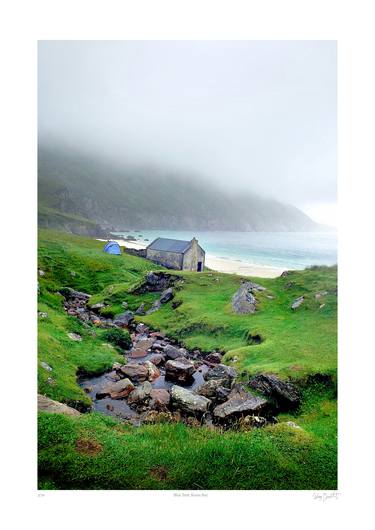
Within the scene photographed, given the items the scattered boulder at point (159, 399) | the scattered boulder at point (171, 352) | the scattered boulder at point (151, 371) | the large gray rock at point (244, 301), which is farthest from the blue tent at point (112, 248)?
the scattered boulder at point (159, 399)

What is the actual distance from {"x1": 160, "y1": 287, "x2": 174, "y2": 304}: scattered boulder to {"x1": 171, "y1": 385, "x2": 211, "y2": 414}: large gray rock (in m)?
7.76

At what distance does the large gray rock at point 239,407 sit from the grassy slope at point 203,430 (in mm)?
821

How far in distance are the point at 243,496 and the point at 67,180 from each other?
1428cm

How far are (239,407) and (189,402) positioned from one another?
5.52ft

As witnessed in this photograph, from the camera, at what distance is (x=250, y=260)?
628 inches

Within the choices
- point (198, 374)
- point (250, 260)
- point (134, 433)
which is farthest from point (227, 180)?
point (134, 433)

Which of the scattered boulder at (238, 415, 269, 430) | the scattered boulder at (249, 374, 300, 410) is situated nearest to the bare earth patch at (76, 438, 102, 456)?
the scattered boulder at (238, 415, 269, 430)

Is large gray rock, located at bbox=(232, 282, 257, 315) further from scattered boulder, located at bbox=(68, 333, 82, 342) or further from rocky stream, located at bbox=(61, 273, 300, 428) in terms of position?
scattered boulder, located at bbox=(68, 333, 82, 342)

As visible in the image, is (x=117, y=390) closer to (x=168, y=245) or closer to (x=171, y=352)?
(x=171, y=352)

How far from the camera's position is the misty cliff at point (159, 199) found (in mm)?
12788

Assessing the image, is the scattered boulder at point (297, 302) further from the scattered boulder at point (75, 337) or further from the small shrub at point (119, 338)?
the scattered boulder at point (75, 337)

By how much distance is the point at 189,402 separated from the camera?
10680 mm

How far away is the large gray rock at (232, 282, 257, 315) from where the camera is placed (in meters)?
Result: 15.6

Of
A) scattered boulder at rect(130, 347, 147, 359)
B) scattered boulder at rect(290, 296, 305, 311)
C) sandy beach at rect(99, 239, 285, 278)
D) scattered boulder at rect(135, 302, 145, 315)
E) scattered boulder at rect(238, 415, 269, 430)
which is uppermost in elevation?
→ sandy beach at rect(99, 239, 285, 278)
